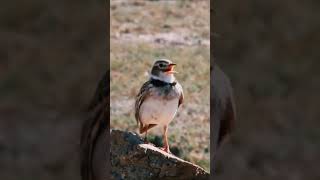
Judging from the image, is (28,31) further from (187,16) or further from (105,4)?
(187,16)

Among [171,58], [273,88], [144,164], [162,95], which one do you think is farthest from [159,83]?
[171,58]

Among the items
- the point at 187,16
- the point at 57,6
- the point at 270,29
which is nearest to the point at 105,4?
the point at 57,6

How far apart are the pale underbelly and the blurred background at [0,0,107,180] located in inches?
12.9

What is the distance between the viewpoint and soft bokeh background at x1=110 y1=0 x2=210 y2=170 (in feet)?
9.27

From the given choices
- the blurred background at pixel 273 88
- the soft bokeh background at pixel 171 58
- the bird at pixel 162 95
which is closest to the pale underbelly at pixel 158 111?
the bird at pixel 162 95

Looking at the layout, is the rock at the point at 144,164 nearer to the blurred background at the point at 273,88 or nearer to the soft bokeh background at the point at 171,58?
the blurred background at the point at 273,88

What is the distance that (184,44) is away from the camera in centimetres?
386

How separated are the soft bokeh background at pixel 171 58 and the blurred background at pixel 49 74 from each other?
2.98 ft

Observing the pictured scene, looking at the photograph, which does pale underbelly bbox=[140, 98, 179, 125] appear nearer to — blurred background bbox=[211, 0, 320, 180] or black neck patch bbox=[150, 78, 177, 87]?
black neck patch bbox=[150, 78, 177, 87]

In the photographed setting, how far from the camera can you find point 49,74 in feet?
2.65

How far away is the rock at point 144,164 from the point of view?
1.11m

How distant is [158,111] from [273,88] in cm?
34

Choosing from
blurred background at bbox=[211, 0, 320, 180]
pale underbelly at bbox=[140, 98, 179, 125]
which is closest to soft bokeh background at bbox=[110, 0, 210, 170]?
pale underbelly at bbox=[140, 98, 179, 125]

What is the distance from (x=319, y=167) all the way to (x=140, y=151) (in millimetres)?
364
